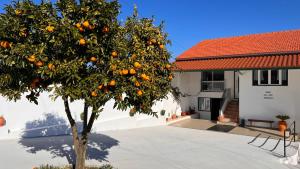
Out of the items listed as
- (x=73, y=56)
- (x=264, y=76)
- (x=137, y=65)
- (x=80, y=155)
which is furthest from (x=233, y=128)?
(x=73, y=56)

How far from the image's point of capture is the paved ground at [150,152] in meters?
11.0

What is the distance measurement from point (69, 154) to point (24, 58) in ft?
23.5

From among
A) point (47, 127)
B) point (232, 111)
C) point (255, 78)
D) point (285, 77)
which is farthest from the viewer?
point (232, 111)

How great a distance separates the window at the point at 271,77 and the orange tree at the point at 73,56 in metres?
15.4

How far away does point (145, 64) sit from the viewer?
22.3 feet

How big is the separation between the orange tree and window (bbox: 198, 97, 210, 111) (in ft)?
60.8

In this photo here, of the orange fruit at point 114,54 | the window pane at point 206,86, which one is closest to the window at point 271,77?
the window pane at point 206,86

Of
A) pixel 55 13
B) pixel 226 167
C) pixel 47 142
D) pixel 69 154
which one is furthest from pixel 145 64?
pixel 47 142

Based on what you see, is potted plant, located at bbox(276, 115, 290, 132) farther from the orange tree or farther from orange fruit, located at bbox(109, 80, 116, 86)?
orange fruit, located at bbox(109, 80, 116, 86)

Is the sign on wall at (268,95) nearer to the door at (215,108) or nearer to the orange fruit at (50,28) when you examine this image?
the door at (215,108)

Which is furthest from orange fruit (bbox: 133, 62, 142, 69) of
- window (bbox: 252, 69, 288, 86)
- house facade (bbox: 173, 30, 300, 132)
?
window (bbox: 252, 69, 288, 86)

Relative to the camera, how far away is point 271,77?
19.8 meters

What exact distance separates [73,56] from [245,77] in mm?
17232

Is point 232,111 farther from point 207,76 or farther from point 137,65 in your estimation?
point 137,65
